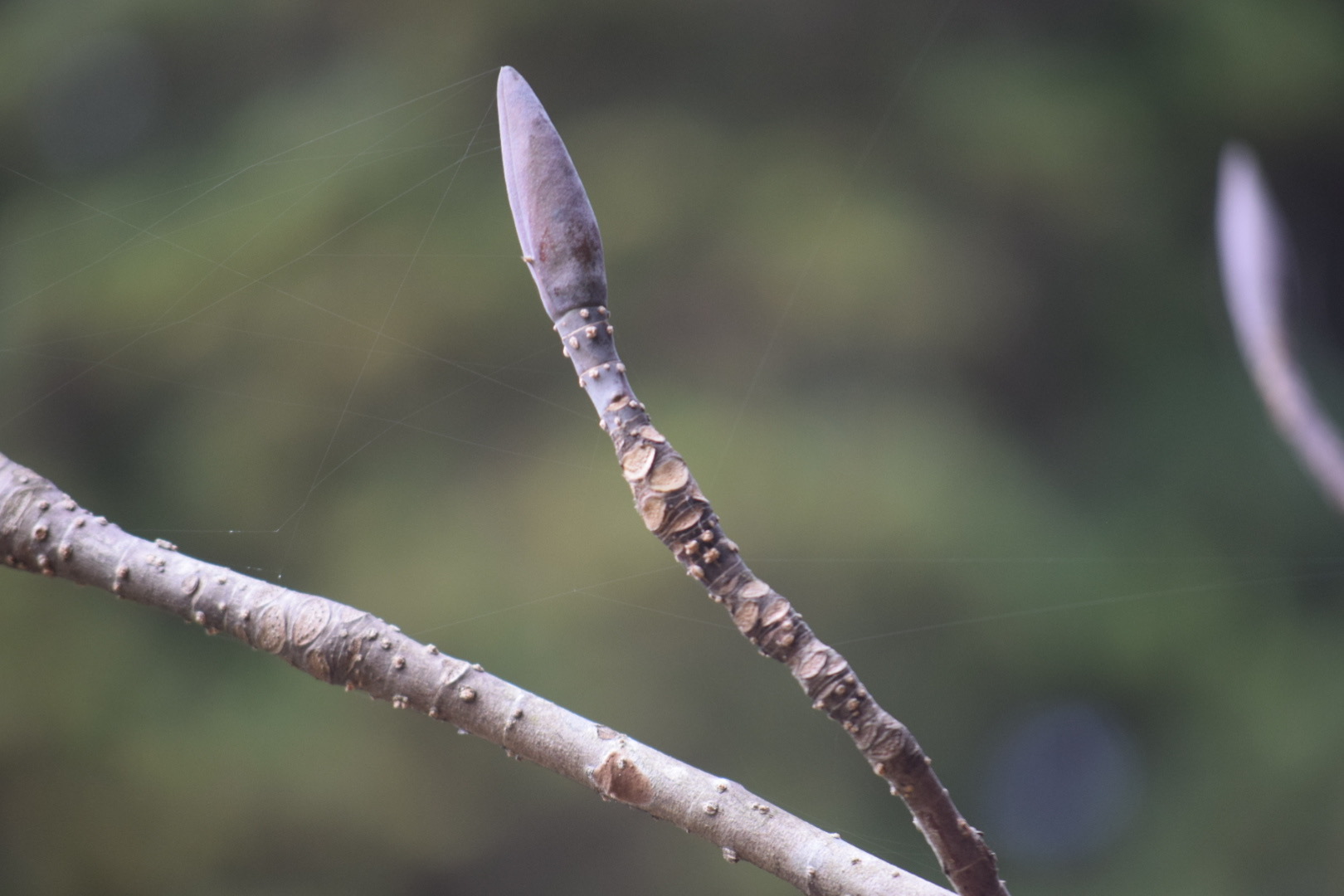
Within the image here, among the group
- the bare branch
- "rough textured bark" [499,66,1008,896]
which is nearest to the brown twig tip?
"rough textured bark" [499,66,1008,896]

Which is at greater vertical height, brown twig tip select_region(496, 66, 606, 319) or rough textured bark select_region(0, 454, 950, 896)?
brown twig tip select_region(496, 66, 606, 319)

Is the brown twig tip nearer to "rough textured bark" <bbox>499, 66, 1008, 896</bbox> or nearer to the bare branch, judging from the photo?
"rough textured bark" <bbox>499, 66, 1008, 896</bbox>
